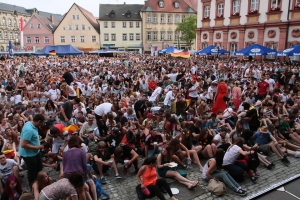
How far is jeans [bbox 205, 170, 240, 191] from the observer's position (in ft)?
20.4

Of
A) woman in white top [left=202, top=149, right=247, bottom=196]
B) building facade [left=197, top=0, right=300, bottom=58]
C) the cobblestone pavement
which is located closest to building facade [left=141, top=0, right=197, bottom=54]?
building facade [left=197, top=0, right=300, bottom=58]

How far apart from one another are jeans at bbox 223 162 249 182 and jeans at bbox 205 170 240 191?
10.0 inches

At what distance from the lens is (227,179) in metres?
6.30

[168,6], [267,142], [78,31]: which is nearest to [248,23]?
[267,142]

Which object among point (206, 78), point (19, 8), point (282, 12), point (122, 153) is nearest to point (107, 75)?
point (206, 78)

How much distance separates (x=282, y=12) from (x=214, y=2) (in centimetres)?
886

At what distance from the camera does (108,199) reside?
5.96m

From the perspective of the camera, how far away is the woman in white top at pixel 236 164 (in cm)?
652

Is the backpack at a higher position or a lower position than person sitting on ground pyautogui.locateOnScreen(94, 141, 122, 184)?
lower

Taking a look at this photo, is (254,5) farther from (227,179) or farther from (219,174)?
(227,179)

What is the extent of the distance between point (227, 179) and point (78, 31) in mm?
58987

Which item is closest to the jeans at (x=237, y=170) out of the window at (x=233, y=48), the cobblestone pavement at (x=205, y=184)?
the cobblestone pavement at (x=205, y=184)

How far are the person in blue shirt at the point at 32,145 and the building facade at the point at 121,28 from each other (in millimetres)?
55157

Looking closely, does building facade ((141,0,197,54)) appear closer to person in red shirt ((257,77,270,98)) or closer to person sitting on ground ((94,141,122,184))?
person in red shirt ((257,77,270,98))
